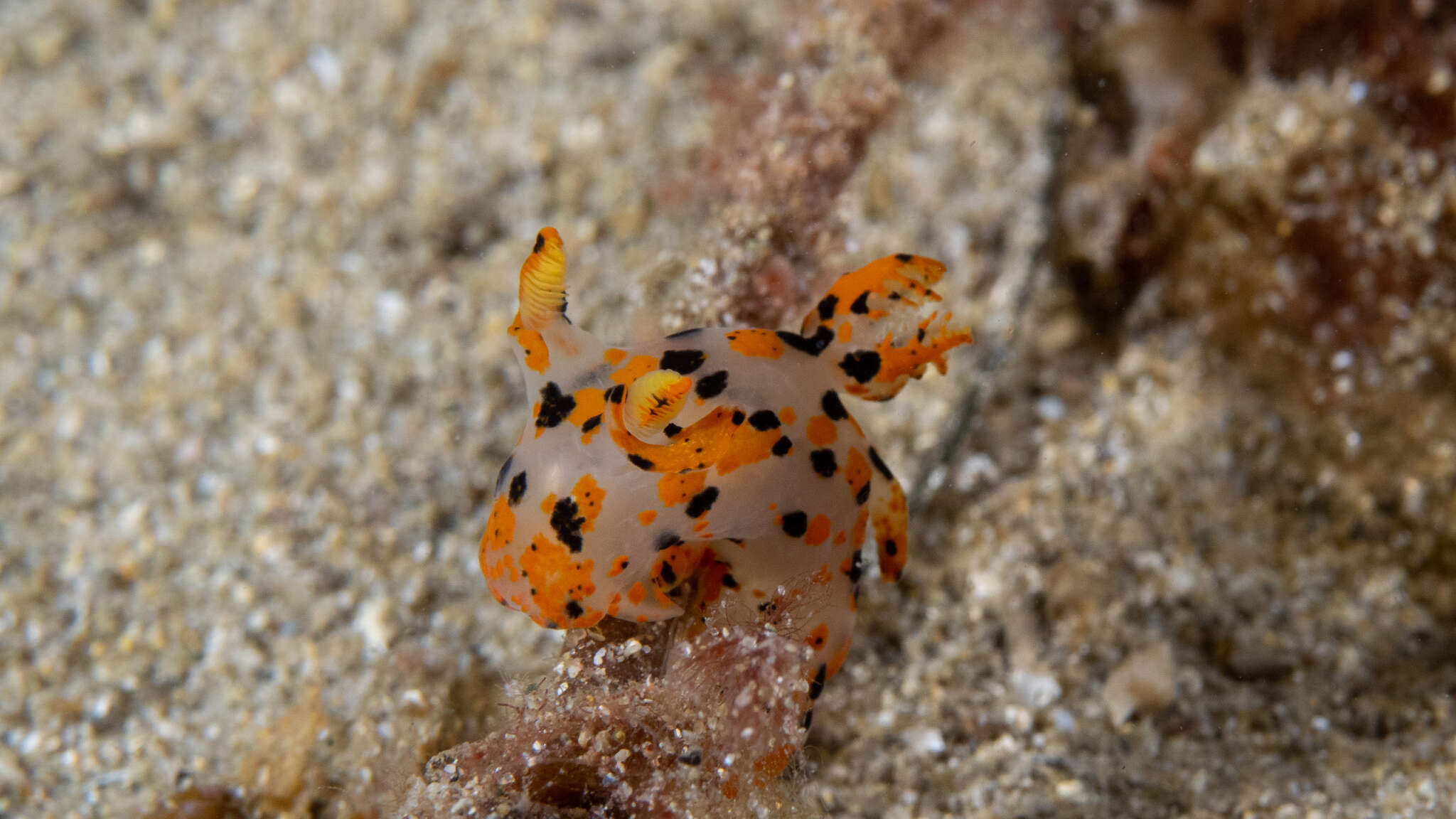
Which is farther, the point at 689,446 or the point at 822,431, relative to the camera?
the point at 822,431

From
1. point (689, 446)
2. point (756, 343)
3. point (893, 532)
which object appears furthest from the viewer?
point (893, 532)

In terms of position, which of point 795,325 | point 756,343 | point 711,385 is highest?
point 795,325

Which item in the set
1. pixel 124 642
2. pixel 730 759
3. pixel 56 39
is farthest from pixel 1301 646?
pixel 56 39

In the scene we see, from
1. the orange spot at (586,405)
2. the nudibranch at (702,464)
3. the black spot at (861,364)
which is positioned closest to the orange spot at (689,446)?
the nudibranch at (702,464)

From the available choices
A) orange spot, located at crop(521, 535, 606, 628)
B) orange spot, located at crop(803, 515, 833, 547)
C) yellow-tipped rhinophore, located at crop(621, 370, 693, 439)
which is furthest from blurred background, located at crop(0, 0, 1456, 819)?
yellow-tipped rhinophore, located at crop(621, 370, 693, 439)

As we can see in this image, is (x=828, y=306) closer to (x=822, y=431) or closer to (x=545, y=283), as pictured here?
(x=822, y=431)

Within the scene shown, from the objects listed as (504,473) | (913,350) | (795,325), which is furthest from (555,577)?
(795,325)

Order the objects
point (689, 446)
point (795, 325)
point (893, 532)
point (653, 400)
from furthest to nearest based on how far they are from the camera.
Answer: point (795, 325), point (893, 532), point (689, 446), point (653, 400)
